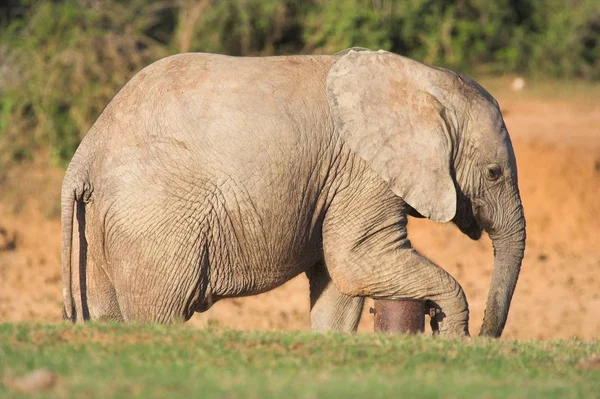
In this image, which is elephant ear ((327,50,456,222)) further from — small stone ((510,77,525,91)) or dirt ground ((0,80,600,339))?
small stone ((510,77,525,91))

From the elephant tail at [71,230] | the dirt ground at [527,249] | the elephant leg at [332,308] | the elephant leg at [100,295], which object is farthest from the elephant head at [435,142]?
the dirt ground at [527,249]

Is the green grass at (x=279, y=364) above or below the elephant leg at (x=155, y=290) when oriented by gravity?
below

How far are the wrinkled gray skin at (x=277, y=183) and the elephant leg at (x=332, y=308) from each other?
0.38m

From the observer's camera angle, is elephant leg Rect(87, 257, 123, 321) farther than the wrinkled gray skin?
Yes

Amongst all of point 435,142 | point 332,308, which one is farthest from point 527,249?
point 435,142

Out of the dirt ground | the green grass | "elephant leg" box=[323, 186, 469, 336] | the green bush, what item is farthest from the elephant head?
the green bush

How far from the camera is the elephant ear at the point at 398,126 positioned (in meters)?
7.49

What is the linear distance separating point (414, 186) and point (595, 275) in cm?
719

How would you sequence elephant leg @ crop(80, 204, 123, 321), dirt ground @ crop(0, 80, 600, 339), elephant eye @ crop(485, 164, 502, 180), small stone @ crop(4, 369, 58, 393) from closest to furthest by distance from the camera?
small stone @ crop(4, 369, 58, 393), elephant leg @ crop(80, 204, 123, 321), elephant eye @ crop(485, 164, 502, 180), dirt ground @ crop(0, 80, 600, 339)

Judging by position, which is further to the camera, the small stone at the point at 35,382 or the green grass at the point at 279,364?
the green grass at the point at 279,364

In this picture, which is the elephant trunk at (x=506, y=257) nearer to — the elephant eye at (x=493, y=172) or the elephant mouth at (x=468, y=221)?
the elephant mouth at (x=468, y=221)

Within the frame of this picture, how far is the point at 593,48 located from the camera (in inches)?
709

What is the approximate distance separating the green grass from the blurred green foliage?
8.97 metres

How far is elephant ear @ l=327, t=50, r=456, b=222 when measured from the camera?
7.49 m
